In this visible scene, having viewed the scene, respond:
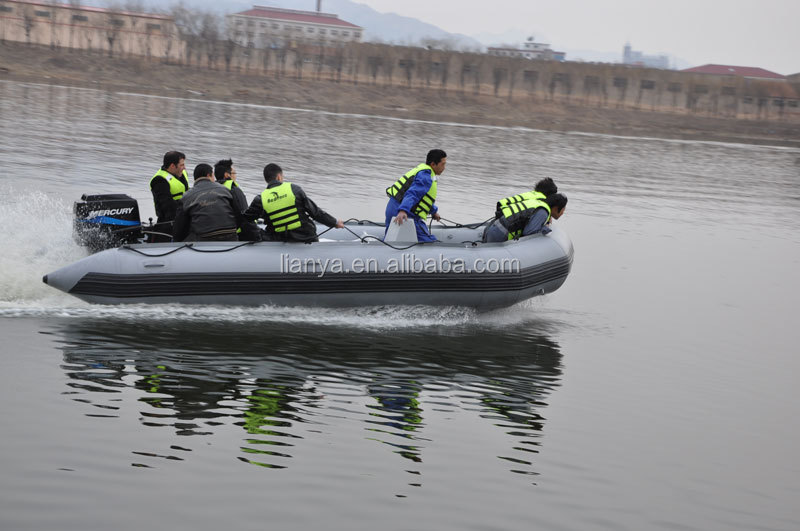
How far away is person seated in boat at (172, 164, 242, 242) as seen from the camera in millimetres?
7391

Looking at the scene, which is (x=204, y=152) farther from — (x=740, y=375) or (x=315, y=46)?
(x=315, y=46)

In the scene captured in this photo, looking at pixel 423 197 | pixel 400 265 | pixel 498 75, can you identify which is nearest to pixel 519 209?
pixel 423 197

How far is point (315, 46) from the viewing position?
199 feet

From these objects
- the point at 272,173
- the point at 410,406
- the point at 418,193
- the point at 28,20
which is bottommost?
the point at 410,406

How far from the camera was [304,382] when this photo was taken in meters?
6.01

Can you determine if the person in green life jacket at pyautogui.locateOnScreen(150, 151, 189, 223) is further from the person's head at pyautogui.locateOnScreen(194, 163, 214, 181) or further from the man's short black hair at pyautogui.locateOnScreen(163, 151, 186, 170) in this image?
the person's head at pyautogui.locateOnScreen(194, 163, 214, 181)

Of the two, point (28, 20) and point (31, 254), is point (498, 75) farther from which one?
point (31, 254)

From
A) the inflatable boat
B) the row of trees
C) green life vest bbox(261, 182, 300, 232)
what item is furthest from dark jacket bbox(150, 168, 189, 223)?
the row of trees

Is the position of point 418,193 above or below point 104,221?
above

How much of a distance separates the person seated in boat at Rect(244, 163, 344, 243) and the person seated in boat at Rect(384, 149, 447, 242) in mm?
709

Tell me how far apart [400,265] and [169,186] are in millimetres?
2104

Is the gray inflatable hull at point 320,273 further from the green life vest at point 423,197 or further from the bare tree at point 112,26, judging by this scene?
the bare tree at point 112,26

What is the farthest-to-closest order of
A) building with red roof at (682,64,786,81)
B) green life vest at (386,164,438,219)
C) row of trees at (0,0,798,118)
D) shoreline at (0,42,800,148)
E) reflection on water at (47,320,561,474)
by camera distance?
1. building with red roof at (682,64,786,81)
2. row of trees at (0,0,798,118)
3. shoreline at (0,42,800,148)
4. green life vest at (386,164,438,219)
5. reflection on water at (47,320,561,474)

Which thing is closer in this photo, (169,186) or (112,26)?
(169,186)
